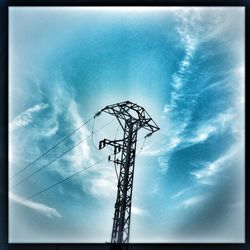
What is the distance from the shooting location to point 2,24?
280cm

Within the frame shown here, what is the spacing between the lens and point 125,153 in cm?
332

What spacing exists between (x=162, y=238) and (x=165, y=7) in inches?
86.4

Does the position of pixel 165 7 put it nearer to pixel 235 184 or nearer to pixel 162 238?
pixel 235 184

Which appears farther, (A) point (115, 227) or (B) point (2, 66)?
(A) point (115, 227)

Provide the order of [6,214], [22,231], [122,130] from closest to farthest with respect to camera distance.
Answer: [6,214] < [22,231] < [122,130]

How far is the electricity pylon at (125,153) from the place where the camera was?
319 centimetres

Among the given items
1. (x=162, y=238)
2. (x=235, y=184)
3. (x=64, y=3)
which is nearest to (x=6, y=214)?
(x=162, y=238)

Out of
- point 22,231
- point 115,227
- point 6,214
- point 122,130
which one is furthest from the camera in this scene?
point 122,130

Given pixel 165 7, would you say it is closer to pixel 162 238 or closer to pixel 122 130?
pixel 122 130

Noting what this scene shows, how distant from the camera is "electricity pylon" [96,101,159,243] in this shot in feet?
10.5
